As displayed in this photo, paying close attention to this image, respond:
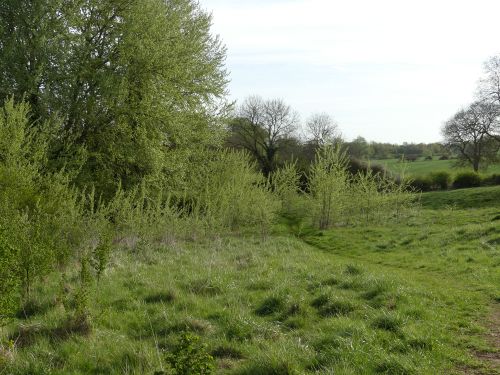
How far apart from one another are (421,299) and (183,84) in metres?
15.3

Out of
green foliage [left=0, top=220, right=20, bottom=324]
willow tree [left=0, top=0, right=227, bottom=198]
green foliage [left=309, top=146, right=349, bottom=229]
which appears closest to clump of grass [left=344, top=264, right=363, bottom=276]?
green foliage [left=0, top=220, right=20, bottom=324]

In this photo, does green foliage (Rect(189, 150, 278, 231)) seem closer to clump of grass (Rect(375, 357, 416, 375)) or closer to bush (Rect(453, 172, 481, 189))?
clump of grass (Rect(375, 357, 416, 375))

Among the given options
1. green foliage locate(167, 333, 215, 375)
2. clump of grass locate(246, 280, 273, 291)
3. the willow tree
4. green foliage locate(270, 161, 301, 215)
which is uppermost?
the willow tree

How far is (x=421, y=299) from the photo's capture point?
9.01 m

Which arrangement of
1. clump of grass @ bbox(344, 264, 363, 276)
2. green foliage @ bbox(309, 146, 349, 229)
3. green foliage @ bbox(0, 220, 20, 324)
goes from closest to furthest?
1. green foliage @ bbox(0, 220, 20, 324)
2. clump of grass @ bbox(344, 264, 363, 276)
3. green foliage @ bbox(309, 146, 349, 229)

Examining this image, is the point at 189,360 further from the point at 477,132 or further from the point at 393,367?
the point at 477,132

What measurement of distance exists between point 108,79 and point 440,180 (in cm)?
3783

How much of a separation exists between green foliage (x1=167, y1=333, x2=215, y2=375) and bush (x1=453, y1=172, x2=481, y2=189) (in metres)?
46.1

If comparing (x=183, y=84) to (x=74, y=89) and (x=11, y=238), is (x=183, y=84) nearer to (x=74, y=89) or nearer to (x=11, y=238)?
(x=74, y=89)

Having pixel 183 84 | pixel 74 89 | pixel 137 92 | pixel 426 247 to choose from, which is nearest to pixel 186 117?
pixel 183 84

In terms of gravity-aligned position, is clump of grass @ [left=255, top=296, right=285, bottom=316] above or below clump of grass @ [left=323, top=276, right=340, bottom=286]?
below

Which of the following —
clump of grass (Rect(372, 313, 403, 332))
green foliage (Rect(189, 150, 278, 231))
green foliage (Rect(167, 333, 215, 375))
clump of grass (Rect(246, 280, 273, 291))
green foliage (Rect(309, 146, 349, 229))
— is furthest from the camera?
green foliage (Rect(309, 146, 349, 229))

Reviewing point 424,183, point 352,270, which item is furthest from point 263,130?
point 352,270

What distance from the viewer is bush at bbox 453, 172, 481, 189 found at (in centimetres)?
4553
